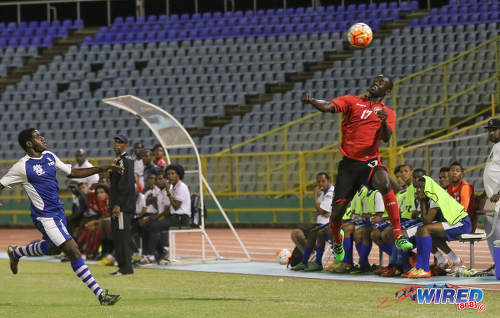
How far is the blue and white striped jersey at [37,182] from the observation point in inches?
367

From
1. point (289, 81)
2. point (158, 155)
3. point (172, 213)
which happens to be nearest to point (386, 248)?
point (172, 213)

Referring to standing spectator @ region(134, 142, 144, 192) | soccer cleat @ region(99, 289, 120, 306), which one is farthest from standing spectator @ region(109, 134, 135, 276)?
soccer cleat @ region(99, 289, 120, 306)

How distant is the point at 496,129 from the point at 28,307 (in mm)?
6143

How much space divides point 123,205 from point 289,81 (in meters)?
15.6

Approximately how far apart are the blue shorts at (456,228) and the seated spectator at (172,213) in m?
4.91

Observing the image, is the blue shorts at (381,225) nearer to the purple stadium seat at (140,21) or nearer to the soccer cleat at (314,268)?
the soccer cleat at (314,268)

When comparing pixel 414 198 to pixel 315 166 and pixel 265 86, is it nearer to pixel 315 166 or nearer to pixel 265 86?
pixel 315 166

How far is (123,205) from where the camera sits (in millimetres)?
13156

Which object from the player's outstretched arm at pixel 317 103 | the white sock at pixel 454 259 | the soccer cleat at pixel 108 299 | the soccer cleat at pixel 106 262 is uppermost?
the player's outstretched arm at pixel 317 103

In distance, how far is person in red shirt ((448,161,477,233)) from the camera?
11914 mm

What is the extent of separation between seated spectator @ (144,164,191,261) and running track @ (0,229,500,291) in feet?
5.25

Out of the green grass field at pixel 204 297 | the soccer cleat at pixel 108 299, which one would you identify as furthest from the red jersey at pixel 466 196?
the soccer cleat at pixel 108 299

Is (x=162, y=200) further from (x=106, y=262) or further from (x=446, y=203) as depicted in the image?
(x=446, y=203)

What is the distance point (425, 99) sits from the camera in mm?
22750
